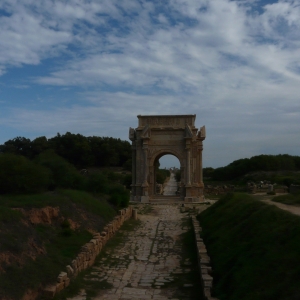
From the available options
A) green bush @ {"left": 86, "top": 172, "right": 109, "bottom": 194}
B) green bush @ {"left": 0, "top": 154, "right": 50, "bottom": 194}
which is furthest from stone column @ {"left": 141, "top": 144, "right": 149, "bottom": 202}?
green bush @ {"left": 0, "top": 154, "right": 50, "bottom": 194}

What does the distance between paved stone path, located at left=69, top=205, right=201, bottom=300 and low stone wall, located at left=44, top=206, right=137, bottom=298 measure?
0.92 ft

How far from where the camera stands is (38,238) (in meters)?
9.09

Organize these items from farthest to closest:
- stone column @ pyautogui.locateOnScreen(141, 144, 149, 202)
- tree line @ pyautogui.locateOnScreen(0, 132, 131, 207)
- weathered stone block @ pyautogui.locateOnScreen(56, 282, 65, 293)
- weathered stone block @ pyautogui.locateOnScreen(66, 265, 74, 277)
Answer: stone column @ pyautogui.locateOnScreen(141, 144, 149, 202)
tree line @ pyautogui.locateOnScreen(0, 132, 131, 207)
weathered stone block @ pyautogui.locateOnScreen(66, 265, 74, 277)
weathered stone block @ pyautogui.locateOnScreen(56, 282, 65, 293)

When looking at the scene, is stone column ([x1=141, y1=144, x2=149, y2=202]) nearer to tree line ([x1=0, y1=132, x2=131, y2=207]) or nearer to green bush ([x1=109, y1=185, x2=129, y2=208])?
tree line ([x1=0, y1=132, x2=131, y2=207])

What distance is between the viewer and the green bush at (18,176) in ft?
42.8

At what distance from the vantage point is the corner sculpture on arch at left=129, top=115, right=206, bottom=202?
84.6 ft

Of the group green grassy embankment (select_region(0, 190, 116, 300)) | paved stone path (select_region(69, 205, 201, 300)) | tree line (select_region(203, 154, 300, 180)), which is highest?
tree line (select_region(203, 154, 300, 180))

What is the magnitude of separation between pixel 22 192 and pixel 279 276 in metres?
10.0

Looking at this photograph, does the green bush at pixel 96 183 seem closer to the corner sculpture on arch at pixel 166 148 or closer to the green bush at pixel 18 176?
the green bush at pixel 18 176

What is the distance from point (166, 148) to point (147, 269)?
17.0m

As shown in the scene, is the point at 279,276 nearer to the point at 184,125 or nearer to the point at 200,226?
the point at 200,226

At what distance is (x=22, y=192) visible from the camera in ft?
43.9

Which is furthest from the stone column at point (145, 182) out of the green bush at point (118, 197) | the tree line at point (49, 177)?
the green bush at point (118, 197)

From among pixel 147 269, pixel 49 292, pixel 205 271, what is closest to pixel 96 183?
pixel 147 269
